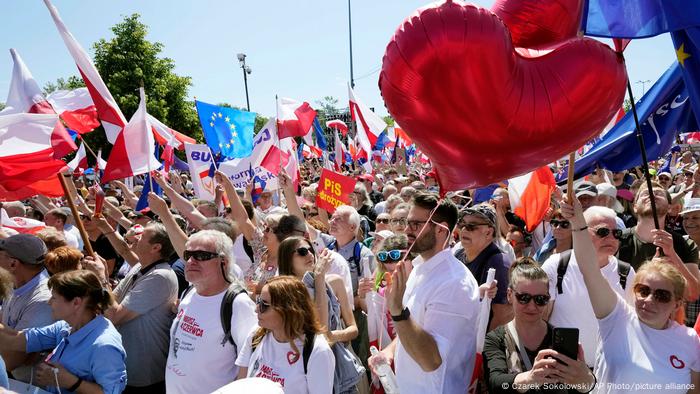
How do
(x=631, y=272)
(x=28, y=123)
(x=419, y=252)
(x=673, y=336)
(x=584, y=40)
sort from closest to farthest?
1. (x=584, y=40)
2. (x=673, y=336)
3. (x=419, y=252)
4. (x=631, y=272)
5. (x=28, y=123)

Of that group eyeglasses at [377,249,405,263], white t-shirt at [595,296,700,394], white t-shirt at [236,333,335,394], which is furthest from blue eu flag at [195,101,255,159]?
white t-shirt at [595,296,700,394]

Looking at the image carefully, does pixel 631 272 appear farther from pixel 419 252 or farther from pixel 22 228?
pixel 22 228

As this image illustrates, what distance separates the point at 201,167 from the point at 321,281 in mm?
4906

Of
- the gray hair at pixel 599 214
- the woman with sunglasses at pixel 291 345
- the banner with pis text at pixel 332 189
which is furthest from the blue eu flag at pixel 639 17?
the banner with pis text at pixel 332 189

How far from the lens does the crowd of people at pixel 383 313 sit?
8.73 ft

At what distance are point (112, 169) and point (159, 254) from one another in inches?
67.3

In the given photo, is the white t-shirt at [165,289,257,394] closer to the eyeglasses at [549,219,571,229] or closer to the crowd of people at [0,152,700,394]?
the crowd of people at [0,152,700,394]

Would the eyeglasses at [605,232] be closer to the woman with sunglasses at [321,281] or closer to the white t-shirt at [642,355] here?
the white t-shirt at [642,355]

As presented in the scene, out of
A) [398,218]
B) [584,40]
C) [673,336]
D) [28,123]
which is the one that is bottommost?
[398,218]

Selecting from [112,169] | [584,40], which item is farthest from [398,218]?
[584,40]

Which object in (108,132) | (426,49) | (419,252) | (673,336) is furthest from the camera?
(108,132)

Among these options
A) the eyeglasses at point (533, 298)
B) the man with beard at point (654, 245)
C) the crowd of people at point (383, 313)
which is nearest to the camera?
the crowd of people at point (383, 313)

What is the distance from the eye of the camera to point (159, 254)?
13.4 feet

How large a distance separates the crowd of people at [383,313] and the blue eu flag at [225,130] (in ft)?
12.4
